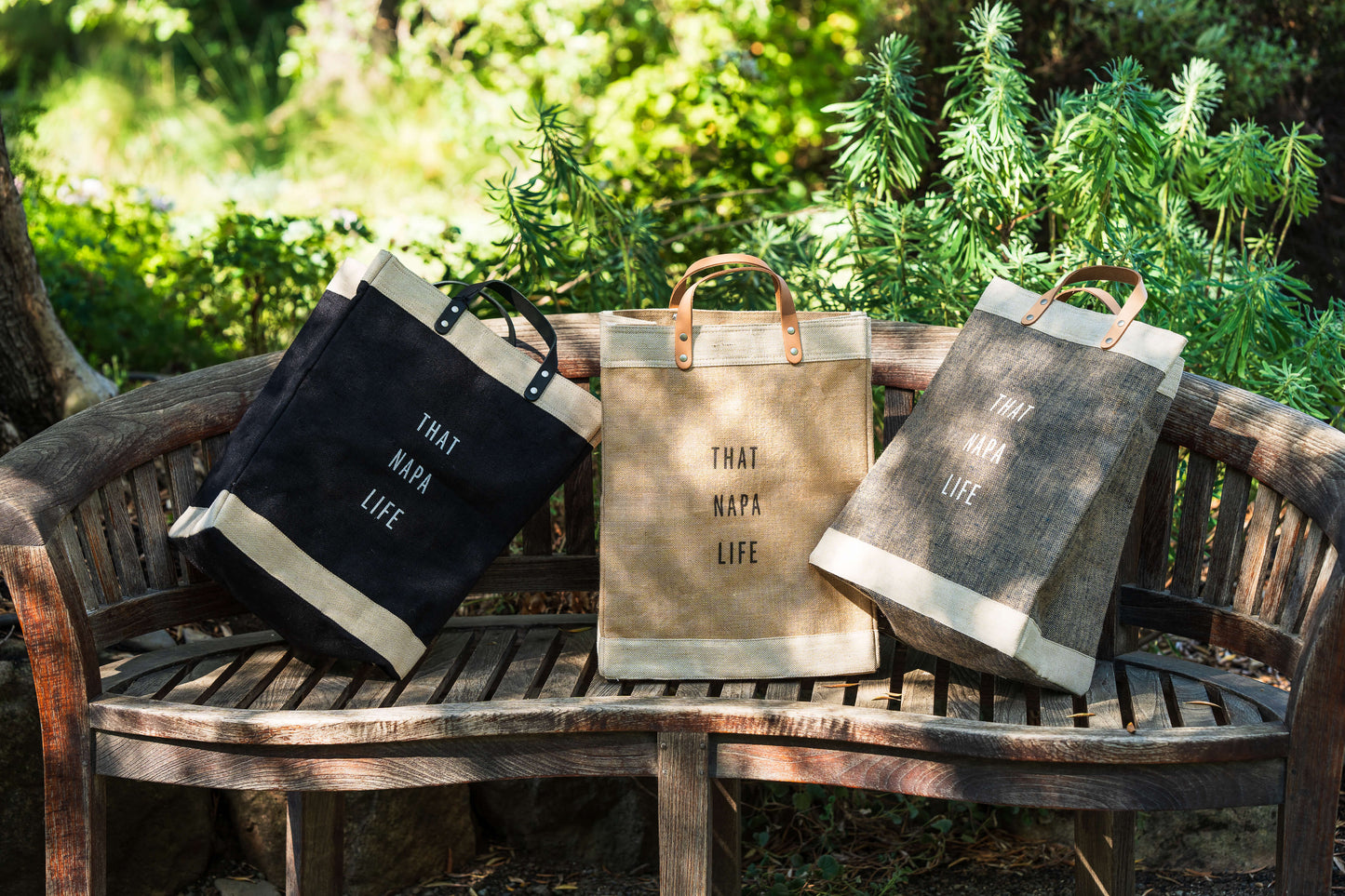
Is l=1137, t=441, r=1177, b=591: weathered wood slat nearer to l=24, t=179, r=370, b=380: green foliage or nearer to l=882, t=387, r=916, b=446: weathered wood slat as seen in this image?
l=882, t=387, r=916, b=446: weathered wood slat

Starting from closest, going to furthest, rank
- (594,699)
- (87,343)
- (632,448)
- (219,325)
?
1. (594,699)
2. (632,448)
3. (87,343)
4. (219,325)

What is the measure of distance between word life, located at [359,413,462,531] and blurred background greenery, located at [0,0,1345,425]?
723 millimetres

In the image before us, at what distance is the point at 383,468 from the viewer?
1835 mm

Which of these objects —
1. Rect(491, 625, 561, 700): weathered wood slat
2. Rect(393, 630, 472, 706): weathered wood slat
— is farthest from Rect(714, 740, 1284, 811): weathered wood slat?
Rect(393, 630, 472, 706): weathered wood slat

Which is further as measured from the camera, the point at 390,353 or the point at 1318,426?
the point at 390,353

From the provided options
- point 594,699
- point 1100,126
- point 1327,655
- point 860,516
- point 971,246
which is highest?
point 1100,126

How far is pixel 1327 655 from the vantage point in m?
1.50

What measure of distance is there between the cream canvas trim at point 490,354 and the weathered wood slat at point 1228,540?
41.4 inches

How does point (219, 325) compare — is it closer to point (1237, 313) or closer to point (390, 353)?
point (390, 353)

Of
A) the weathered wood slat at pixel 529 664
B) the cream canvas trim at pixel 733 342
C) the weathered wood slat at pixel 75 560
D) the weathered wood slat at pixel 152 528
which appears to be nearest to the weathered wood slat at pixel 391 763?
the weathered wood slat at pixel 529 664

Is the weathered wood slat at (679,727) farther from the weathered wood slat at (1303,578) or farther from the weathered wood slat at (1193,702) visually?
the weathered wood slat at (1303,578)

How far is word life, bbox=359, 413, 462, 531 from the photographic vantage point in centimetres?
182

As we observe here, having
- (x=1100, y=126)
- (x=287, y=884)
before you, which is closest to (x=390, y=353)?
(x=287, y=884)

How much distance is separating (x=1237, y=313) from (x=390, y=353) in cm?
156
